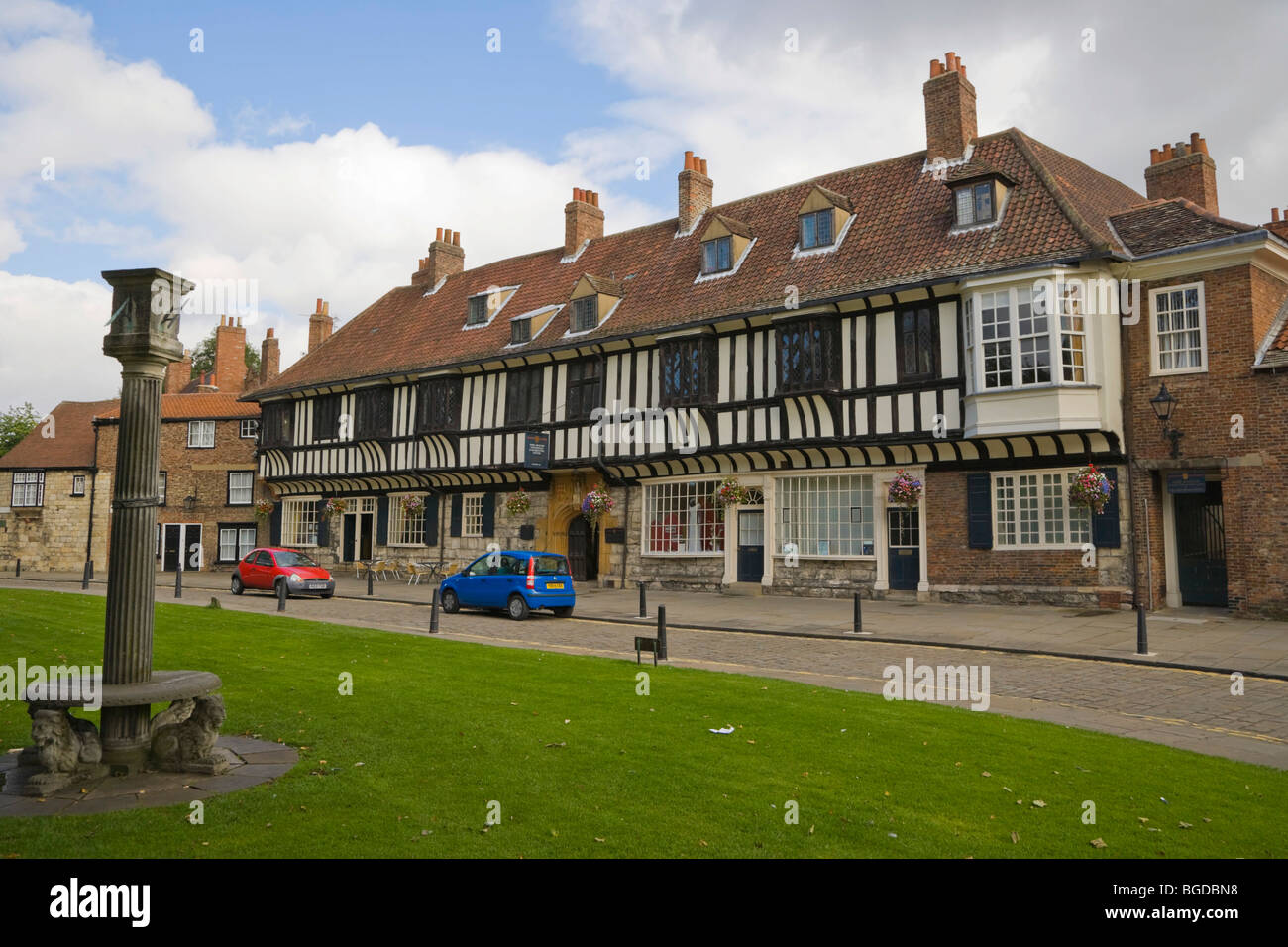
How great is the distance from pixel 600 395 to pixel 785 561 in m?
7.33

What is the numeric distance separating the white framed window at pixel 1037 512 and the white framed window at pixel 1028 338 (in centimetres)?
217

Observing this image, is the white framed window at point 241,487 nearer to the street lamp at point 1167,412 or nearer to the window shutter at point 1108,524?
the window shutter at point 1108,524

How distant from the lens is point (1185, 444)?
1830 cm

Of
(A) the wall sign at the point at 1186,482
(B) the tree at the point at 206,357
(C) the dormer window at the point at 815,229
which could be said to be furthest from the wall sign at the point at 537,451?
(B) the tree at the point at 206,357

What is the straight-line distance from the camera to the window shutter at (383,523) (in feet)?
109

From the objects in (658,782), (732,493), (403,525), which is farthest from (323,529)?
(658,782)

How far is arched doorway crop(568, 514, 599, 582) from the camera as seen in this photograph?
92.5 ft

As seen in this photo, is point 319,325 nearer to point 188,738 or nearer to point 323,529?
point 323,529

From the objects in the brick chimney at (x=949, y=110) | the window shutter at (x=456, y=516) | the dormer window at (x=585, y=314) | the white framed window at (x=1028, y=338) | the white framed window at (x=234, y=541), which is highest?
the brick chimney at (x=949, y=110)

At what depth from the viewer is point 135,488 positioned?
649 cm

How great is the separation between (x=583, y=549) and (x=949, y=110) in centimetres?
1594

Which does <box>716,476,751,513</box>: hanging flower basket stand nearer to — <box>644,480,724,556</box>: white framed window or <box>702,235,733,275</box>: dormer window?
<box>644,480,724,556</box>: white framed window
